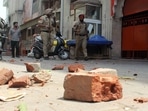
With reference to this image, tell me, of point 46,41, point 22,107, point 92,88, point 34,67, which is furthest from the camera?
point 46,41

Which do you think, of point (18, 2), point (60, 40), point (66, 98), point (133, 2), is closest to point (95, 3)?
point (133, 2)

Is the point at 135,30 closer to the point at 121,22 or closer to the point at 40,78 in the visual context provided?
the point at 121,22

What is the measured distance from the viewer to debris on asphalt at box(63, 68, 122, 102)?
11.9 feet

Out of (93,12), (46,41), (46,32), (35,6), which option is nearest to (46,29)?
(46,32)

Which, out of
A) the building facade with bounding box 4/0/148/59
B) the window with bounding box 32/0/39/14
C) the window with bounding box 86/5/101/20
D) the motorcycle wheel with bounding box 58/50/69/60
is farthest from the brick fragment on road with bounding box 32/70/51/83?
the window with bounding box 32/0/39/14

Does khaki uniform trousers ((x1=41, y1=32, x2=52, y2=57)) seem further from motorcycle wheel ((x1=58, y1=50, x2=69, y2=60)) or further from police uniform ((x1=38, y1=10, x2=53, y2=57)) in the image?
motorcycle wheel ((x1=58, y1=50, x2=69, y2=60))

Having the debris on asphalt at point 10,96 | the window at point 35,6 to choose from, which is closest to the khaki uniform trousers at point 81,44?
the debris on asphalt at point 10,96

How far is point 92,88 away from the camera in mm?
3592

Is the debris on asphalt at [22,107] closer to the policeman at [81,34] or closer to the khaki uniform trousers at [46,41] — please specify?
the khaki uniform trousers at [46,41]

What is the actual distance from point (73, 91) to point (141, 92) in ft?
3.58

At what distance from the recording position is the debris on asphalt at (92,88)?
3625 millimetres

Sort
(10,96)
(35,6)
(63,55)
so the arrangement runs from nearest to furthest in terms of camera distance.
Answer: (10,96) < (63,55) < (35,6)

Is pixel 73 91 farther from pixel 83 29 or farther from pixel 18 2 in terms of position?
pixel 18 2

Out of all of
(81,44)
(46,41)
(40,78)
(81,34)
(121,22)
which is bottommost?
(40,78)
